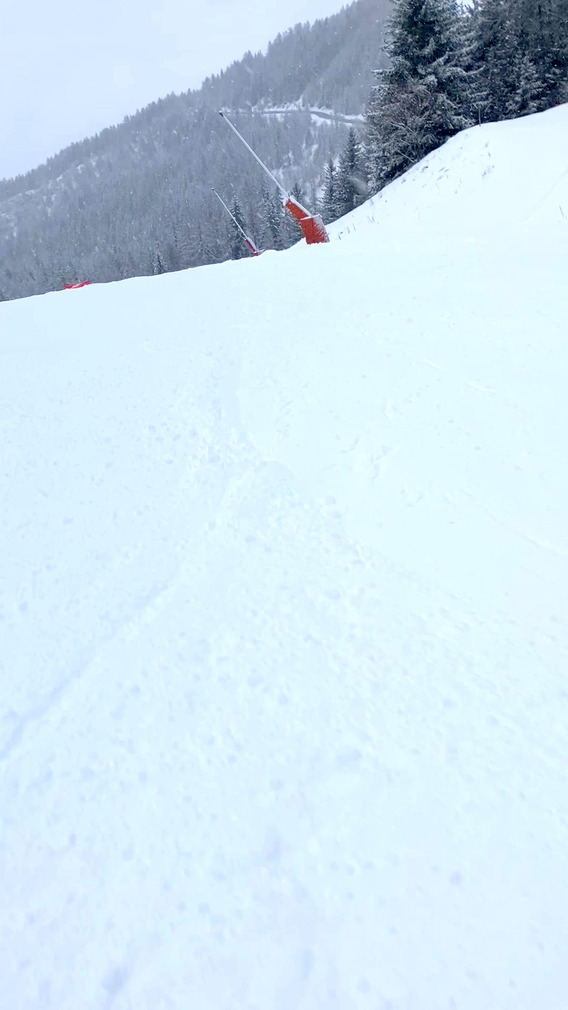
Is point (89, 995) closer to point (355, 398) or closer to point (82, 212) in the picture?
point (355, 398)

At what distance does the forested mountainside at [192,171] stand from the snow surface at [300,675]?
5458 cm

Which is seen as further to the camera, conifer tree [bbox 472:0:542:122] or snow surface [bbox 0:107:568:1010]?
conifer tree [bbox 472:0:542:122]

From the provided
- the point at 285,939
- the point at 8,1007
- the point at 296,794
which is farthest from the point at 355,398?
the point at 8,1007

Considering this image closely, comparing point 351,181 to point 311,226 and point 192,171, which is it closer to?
point 311,226

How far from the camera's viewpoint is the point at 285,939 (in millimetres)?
2213

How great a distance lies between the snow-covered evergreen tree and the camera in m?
18.6

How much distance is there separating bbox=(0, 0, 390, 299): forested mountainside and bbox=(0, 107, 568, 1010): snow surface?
54.6 meters

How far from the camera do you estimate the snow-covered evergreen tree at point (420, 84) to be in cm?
1861

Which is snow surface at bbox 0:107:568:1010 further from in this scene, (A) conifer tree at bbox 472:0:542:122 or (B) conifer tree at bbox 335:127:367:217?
(B) conifer tree at bbox 335:127:367:217

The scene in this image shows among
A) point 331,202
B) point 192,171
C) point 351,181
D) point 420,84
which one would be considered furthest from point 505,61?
point 192,171

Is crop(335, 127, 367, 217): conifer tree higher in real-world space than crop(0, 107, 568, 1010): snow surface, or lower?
lower

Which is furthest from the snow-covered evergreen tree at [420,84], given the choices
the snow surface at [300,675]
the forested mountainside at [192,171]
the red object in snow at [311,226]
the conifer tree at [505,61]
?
the forested mountainside at [192,171]

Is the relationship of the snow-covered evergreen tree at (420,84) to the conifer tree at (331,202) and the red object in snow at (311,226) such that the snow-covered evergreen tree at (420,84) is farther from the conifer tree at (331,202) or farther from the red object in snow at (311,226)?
the conifer tree at (331,202)

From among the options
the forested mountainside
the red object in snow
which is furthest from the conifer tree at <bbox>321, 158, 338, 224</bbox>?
the red object in snow
